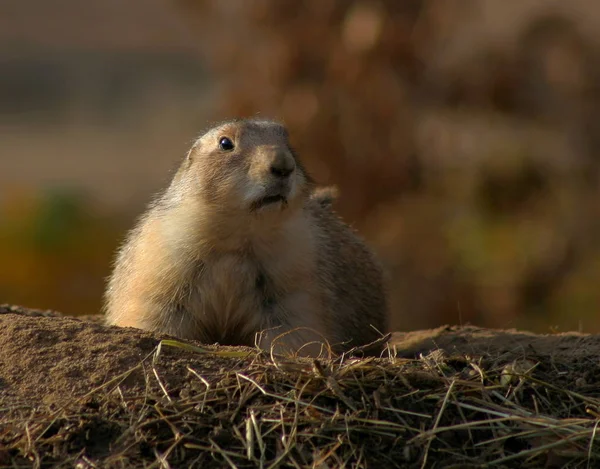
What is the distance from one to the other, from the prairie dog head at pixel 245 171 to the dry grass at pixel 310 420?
1320 mm

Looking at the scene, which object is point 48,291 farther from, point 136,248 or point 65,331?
point 65,331

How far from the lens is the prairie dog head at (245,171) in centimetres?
608

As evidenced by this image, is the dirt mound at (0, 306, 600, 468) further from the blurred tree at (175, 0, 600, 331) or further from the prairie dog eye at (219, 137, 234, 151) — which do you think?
the blurred tree at (175, 0, 600, 331)

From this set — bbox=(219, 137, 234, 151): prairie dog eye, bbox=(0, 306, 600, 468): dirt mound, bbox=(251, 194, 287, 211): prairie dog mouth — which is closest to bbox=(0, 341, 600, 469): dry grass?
bbox=(0, 306, 600, 468): dirt mound

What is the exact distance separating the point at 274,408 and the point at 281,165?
5.76ft

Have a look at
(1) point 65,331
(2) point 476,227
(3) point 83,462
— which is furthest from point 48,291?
(3) point 83,462

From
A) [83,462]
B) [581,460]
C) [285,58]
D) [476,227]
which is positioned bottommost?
[476,227]

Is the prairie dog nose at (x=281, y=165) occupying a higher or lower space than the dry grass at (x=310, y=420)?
higher

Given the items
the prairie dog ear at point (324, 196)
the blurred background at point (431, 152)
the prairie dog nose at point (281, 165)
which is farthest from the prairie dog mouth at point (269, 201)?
Result: the blurred background at point (431, 152)

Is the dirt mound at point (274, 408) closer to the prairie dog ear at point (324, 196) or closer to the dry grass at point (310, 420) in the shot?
the dry grass at point (310, 420)

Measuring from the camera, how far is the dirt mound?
4566 millimetres

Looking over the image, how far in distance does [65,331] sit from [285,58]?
939 centimetres

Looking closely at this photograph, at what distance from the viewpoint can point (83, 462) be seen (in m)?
4.49

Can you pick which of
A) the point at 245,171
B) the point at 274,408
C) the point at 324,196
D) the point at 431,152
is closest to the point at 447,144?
→ the point at 431,152
